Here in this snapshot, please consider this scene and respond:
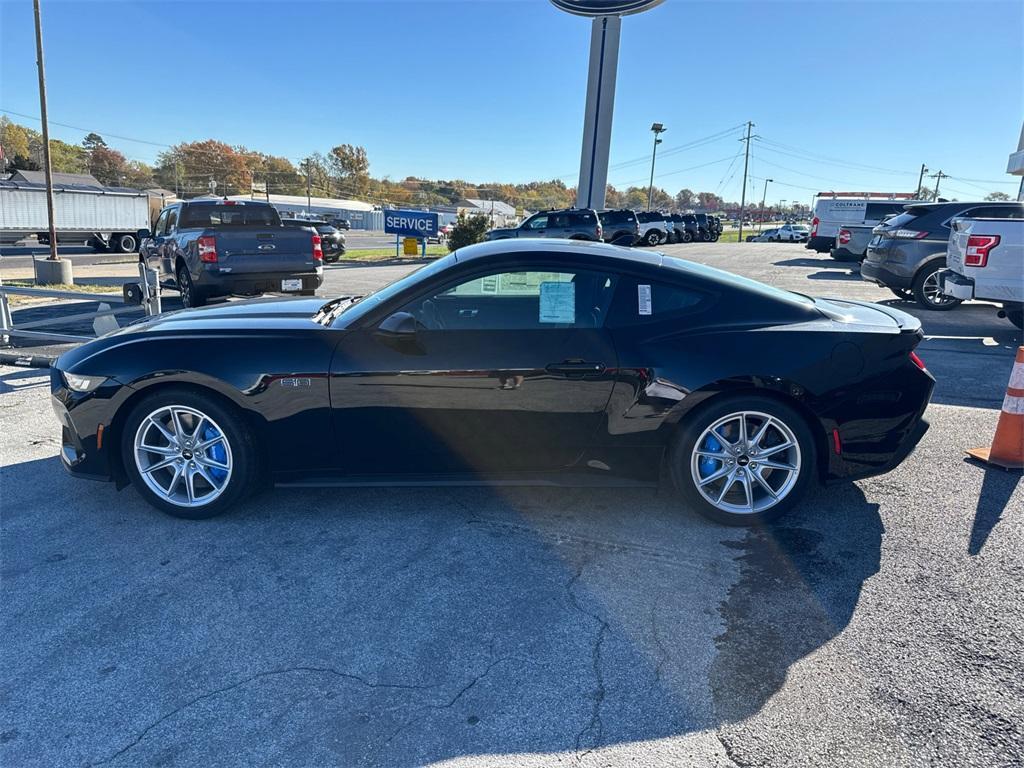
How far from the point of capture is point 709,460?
3.50 metres

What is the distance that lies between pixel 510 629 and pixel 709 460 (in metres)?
1.49

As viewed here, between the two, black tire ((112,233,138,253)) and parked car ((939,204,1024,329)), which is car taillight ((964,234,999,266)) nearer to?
parked car ((939,204,1024,329))

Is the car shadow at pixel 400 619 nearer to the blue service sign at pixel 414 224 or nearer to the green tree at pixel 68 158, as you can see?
the blue service sign at pixel 414 224

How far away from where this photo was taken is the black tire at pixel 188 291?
9.45 m

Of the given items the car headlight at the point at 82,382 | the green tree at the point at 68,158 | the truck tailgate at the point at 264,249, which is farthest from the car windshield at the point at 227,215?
the green tree at the point at 68,158

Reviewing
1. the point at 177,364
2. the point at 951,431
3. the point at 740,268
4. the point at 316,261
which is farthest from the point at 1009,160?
the point at 177,364

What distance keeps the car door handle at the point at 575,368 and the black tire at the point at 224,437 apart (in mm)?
1651

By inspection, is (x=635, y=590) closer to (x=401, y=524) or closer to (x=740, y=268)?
(x=401, y=524)

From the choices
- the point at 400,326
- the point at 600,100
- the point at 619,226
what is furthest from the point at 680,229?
the point at 400,326

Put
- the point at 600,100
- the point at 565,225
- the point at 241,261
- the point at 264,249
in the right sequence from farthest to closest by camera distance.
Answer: the point at 600,100 → the point at 565,225 → the point at 264,249 → the point at 241,261

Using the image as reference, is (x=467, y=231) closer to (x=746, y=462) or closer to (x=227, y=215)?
(x=227, y=215)

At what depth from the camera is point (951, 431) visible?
5062 millimetres

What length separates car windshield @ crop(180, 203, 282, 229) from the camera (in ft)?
35.5

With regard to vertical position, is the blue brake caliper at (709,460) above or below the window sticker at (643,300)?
below
